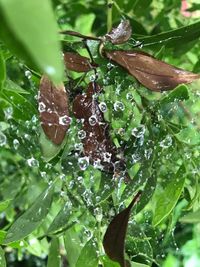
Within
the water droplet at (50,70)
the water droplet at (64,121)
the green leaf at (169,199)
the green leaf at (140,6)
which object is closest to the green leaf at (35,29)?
→ the water droplet at (50,70)

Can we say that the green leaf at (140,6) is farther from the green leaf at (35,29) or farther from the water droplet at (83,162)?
the green leaf at (35,29)

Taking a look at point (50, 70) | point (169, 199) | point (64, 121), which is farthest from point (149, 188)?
point (50, 70)

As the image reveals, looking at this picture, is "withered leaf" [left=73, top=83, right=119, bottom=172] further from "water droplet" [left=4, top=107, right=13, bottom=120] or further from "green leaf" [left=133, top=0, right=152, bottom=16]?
"green leaf" [left=133, top=0, right=152, bottom=16]

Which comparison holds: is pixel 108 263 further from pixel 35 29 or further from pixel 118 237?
pixel 35 29

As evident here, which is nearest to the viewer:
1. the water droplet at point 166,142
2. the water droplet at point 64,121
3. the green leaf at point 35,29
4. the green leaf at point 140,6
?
the green leaf at point 35,29

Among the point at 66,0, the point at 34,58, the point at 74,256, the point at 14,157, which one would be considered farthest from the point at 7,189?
the point at 34,58

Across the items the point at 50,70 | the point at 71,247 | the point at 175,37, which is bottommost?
the point at 71,247
